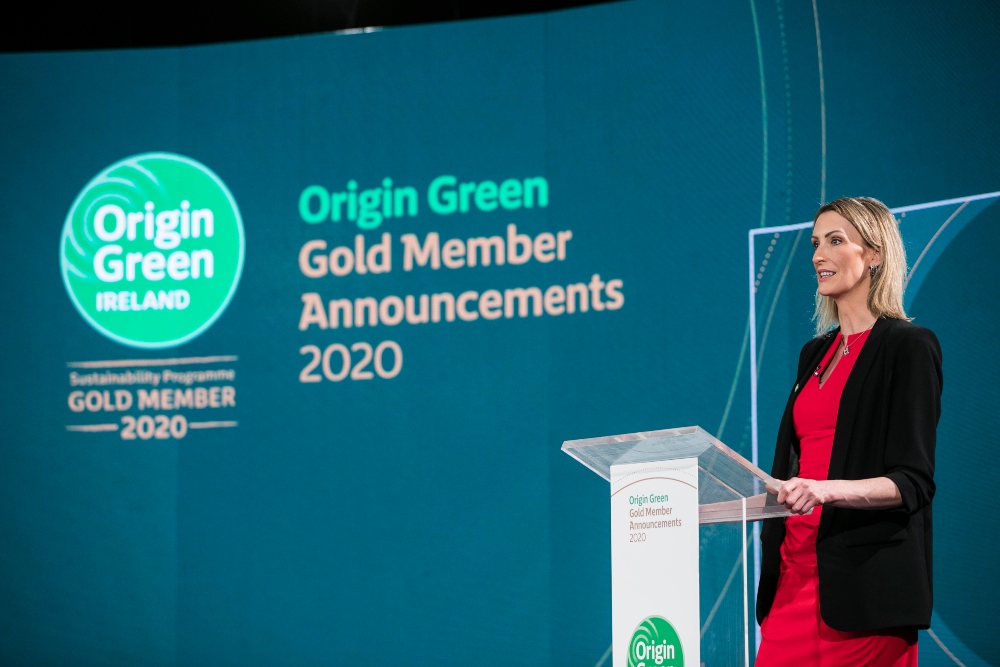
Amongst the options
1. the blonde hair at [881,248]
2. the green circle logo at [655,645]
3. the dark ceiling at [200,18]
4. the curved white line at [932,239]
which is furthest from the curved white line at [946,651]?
the dark ceiling at [200,18]

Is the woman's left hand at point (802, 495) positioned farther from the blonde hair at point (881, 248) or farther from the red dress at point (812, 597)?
the blonde hair at point (881, 248)

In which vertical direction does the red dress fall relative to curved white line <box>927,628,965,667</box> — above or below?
above

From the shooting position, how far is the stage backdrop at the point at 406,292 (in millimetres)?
4535

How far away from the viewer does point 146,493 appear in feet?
17.4

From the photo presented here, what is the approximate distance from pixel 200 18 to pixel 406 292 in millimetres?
1769

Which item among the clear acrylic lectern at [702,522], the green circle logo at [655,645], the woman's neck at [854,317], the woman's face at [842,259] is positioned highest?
the woman's face at [842,259]

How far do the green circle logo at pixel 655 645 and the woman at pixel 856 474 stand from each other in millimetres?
287

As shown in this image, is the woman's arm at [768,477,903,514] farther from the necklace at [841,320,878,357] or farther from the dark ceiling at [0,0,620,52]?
the dark ceiling at [0,0,620,52]

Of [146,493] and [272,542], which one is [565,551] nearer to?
[272,542]

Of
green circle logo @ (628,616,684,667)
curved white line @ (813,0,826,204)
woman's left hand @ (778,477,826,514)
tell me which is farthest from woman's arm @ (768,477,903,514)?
curved white line @ (813,0,826,204)

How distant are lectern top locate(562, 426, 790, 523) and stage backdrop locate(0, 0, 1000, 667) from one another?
248cm

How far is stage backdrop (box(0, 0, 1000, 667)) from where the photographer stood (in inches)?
179

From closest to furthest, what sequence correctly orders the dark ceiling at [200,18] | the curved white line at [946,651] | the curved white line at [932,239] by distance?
1. the curved white line at [946,651]
2. the curved white line at [932,239]
3. the dark ceiling at [200,18]

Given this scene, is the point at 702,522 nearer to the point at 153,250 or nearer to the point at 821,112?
the point at 821,112
